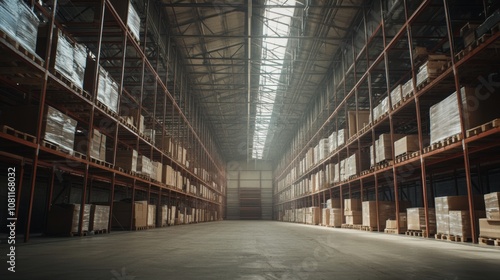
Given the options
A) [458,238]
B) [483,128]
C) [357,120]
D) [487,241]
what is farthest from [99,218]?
[357,120]

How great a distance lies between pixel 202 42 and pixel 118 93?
26.3 ft

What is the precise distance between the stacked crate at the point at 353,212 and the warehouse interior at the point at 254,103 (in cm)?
5

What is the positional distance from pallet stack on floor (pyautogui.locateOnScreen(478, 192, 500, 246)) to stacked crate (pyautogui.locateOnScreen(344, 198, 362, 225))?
6.92 metres

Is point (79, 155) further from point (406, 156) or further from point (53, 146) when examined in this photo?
point (406, 156)

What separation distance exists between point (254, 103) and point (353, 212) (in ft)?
39.2

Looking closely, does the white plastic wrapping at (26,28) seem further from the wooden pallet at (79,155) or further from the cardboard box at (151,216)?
the cardboard box at (151,216)

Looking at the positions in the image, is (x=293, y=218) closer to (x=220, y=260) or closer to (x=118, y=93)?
(x=118, y=93)

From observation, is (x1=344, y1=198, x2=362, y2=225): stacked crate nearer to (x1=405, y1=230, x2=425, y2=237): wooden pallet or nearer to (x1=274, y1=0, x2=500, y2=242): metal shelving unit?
(x1=274, y1=0, x2=500, y2=242): metal shelving unit

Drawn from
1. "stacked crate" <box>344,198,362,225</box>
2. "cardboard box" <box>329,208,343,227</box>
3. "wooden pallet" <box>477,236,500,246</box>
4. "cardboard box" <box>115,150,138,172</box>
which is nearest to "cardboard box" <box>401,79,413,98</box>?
"wooden pallet" <box>477,236,500,246</box>

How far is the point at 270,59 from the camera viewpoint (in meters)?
16.8

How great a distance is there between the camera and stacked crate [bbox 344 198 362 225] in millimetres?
13258

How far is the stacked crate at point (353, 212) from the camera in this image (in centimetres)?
1326

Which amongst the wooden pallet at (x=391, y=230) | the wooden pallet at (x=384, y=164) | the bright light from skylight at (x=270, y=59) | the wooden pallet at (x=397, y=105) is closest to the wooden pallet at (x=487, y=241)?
the wooden pallet at (x=391, y=230)

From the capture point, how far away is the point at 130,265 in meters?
3.70
